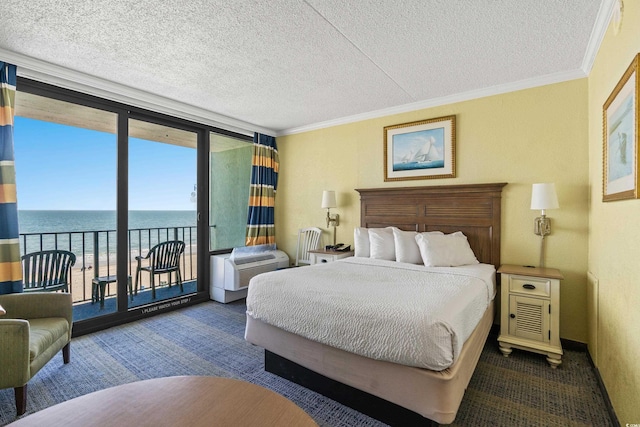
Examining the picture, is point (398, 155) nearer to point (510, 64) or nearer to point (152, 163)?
point (510, 64)

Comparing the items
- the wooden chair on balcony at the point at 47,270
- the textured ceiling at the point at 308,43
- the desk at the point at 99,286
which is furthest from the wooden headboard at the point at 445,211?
the wooden chair on balcony at the point at 47,270

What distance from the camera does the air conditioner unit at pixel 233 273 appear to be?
13.1 ft

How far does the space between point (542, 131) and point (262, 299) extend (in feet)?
10.3

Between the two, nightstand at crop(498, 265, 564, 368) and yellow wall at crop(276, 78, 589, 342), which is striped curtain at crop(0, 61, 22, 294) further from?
nightstand at crop(498, 265, 564, 368)

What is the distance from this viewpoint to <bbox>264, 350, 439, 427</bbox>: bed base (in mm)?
1685

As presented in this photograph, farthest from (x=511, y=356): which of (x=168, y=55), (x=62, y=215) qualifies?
(x=62, y=215)

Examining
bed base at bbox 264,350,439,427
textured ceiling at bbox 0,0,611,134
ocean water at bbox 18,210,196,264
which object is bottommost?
bed base at bbox 264,350,439,427

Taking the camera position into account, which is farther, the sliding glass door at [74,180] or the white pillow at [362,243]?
the sliding glass door at [74,180]

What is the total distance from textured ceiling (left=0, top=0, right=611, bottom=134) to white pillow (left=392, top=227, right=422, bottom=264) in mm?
1658

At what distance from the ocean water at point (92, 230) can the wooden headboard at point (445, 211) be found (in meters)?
Result: 2.75

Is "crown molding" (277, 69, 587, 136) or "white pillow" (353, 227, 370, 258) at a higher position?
"crown molding" (277, 69, 587, 136)

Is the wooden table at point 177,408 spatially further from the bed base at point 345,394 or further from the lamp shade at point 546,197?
the lamp shade at point 546,197

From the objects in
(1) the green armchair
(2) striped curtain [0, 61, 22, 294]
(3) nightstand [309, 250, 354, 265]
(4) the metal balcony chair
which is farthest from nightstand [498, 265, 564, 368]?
(2) striped curtain [0, 61, 22, 294]

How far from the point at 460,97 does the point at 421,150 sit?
0.71m
